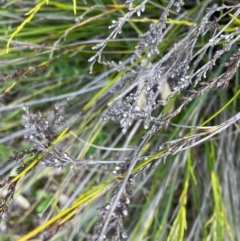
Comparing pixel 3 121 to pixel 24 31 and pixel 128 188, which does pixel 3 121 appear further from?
pixel 128 188

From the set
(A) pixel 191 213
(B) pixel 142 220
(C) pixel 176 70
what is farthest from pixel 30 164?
(A) pixel 191 213

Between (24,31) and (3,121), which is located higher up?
(24,31)

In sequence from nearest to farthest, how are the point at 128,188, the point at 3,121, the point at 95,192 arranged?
the point at 128,188 → the point at 95,192 → the point at 3,121

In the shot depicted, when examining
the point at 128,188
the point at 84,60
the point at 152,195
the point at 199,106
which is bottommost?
the point at 128,188

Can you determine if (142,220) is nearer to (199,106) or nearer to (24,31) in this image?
(199,106)

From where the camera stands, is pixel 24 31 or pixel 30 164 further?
pixel 24 31

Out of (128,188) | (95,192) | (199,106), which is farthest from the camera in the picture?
(199,106)
